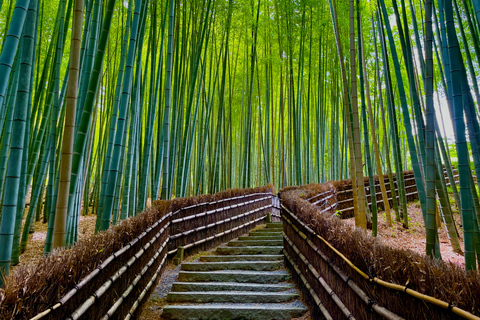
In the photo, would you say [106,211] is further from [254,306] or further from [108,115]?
[108,115]

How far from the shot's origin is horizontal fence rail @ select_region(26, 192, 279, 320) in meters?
1.47

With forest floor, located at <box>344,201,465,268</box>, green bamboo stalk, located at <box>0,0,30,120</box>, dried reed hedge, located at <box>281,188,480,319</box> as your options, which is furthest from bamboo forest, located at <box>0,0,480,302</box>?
dried reed hedge, located at <box>281,188,480,319</box>

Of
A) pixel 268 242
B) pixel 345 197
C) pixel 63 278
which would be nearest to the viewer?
pixel 63 278

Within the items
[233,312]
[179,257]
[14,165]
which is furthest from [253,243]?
[14,165]

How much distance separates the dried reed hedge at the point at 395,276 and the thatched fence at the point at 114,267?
1.30 metres

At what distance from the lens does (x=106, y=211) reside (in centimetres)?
243

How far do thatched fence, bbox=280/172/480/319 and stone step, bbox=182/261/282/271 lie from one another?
44cm

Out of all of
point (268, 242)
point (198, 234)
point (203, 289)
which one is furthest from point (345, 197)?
point (203, 289)

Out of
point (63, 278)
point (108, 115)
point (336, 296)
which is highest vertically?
point (108, 115)

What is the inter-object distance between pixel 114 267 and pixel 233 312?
103cm

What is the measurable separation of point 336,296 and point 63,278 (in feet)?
4.84

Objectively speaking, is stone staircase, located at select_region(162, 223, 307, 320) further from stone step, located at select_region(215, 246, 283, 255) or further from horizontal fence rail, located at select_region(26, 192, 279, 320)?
horizontal fence rail, located at select_region(26, 192, 279, 320)

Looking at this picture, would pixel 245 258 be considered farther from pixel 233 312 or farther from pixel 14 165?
pixel 14 165

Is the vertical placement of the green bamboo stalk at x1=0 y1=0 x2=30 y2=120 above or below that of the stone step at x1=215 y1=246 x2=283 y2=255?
above
